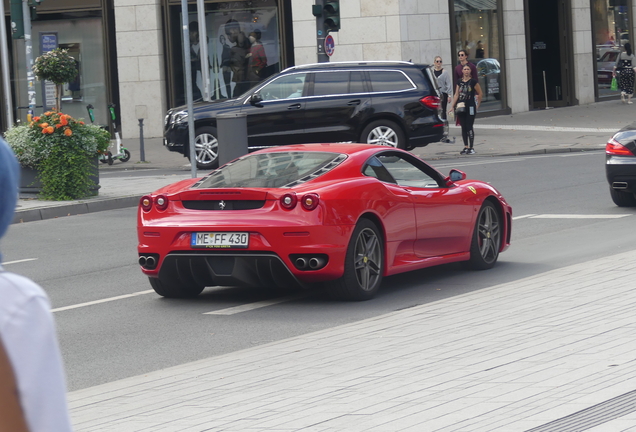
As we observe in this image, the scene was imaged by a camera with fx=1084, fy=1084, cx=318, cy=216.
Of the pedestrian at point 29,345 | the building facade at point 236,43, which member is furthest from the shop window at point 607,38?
the pedestrian at point 29,345

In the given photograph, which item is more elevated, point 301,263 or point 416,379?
point 301,263

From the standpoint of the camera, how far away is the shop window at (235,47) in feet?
101

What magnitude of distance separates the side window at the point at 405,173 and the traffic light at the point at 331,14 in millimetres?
12562

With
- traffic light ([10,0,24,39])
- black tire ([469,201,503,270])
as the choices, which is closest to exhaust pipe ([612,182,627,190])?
black tire ([469,201,503,270])

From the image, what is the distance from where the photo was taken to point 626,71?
35.2 meters

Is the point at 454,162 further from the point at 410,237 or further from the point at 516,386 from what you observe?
the point at 516,386

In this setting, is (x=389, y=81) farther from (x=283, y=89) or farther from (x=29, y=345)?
(x=29, y=345)

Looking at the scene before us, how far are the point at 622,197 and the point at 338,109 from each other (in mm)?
8257

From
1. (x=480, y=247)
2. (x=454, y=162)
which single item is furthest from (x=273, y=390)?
(x=454, y=162)

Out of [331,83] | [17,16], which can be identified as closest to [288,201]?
[331,83]

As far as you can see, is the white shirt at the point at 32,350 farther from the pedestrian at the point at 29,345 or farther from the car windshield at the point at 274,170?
the car windshield at the point at 274,170

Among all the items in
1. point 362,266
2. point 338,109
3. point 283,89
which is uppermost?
point 283,89

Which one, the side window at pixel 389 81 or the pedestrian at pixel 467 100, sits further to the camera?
the pedestrian at pixel 467 100

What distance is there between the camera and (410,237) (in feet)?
29.2
